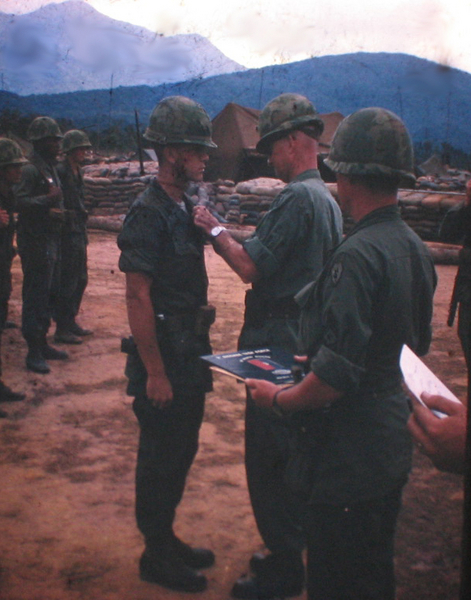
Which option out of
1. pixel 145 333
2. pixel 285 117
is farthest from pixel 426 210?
pixel 145 333

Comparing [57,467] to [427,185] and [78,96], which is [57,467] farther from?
[78,96]

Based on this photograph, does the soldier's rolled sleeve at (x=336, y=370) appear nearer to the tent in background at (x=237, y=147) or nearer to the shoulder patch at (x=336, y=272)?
the shoulder patch at (x=336, y=272)

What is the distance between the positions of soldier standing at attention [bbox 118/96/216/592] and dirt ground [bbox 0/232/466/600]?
304 mm

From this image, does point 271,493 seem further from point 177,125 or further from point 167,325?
point 177,125

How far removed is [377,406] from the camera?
173 cm

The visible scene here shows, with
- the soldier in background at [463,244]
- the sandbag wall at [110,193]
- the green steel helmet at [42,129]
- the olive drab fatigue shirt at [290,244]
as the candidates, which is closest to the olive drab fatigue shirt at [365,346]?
the olive drab fatigue shirt at [290,244]

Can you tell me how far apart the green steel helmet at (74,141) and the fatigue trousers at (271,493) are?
15.6 feet

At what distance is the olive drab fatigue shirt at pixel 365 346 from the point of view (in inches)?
63.0

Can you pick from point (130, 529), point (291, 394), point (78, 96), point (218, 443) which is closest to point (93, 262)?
point (218, 443)

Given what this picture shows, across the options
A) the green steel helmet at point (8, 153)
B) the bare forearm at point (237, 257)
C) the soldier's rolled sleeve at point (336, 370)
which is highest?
the green steel helmet at point (8, 153)

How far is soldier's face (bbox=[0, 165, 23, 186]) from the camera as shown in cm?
523

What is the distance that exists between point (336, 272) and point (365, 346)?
7.9 inches

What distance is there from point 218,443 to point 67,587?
5.52ft

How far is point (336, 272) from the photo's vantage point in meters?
1.63
